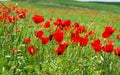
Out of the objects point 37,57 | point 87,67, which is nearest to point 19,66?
point 37,57

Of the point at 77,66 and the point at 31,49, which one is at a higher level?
the point at 31,49

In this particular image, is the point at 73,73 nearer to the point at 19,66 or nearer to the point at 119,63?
the point at 19,66

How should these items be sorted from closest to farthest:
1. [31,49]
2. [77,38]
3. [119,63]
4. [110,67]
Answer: [31,49] → [77,38] → [110,67] → [119,63]

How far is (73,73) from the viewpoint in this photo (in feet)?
13.2

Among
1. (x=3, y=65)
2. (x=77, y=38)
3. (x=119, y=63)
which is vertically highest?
(x=77, y=38)

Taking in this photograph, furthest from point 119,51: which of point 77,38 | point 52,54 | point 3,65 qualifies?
point 3,65

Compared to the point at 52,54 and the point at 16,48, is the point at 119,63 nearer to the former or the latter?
the point at 52,54

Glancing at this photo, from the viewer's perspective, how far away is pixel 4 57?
4266 millimetres

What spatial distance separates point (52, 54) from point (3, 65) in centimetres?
86

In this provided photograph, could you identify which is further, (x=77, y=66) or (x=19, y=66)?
(x=77, y=66)

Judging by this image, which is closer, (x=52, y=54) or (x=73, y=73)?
(x=73, y=73)

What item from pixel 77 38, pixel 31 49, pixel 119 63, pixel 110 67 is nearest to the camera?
pixel 31 49

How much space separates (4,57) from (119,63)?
192 cm

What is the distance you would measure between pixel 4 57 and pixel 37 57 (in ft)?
1.61
